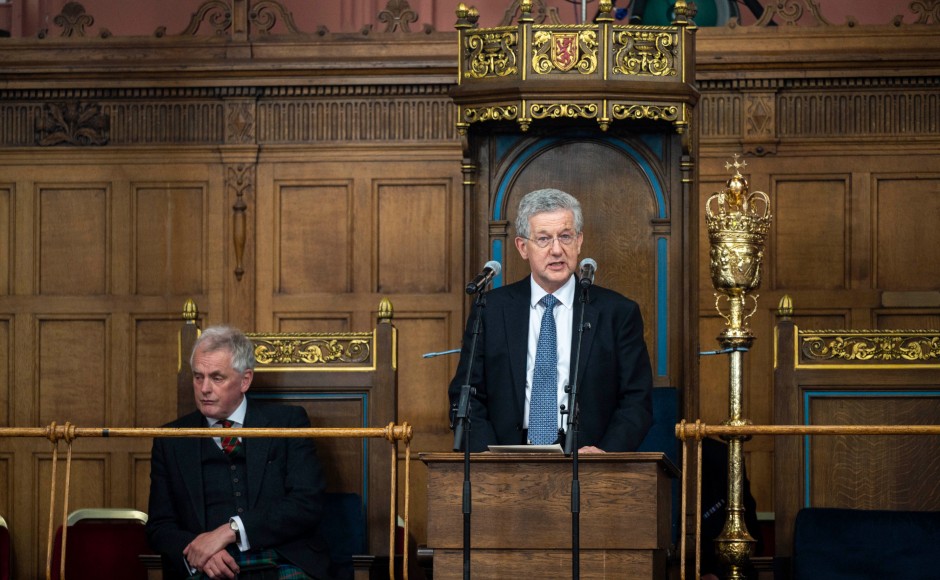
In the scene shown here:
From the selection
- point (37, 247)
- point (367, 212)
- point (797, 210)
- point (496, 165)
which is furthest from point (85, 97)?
point (797, 210)

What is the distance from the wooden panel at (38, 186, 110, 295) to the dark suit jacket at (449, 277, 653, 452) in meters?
3.09

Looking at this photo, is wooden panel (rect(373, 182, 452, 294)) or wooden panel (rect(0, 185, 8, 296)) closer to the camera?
wooden panel (rect(373, 182, 452, 294))

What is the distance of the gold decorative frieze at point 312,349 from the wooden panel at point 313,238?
Answer: 166 centimetres

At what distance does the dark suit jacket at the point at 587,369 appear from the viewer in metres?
6.40

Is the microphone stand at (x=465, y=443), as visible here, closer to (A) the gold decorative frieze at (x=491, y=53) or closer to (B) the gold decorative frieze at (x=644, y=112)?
(B) the gold decorative frieze at (x=644, y=112)

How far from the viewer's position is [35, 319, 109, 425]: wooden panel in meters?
8.79

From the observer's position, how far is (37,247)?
8.93 metres

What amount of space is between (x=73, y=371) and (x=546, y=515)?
13.3 ft

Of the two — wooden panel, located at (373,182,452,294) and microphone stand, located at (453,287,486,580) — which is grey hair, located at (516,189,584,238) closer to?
microphone stand, located at (453,287,486,580)

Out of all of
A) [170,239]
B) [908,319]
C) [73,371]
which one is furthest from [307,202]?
[908,319]

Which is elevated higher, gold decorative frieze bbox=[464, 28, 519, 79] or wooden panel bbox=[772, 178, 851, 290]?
gold decorative frieze bbox=[464, 28, 519, 79]

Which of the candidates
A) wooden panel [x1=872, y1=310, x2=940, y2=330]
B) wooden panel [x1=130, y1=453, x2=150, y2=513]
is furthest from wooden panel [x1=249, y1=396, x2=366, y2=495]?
wooden panel [x1=872, y1=310, x2=940, y2=330]

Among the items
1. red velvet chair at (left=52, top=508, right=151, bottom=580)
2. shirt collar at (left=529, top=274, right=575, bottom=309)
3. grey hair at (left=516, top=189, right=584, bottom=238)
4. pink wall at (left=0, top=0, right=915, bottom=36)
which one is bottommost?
red velvet chair at (left=52, top=508, right=151, bottom=580)

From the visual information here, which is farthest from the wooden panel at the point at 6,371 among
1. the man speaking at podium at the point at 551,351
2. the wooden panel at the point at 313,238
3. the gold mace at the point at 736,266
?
the gold mace at the point at 736,266
